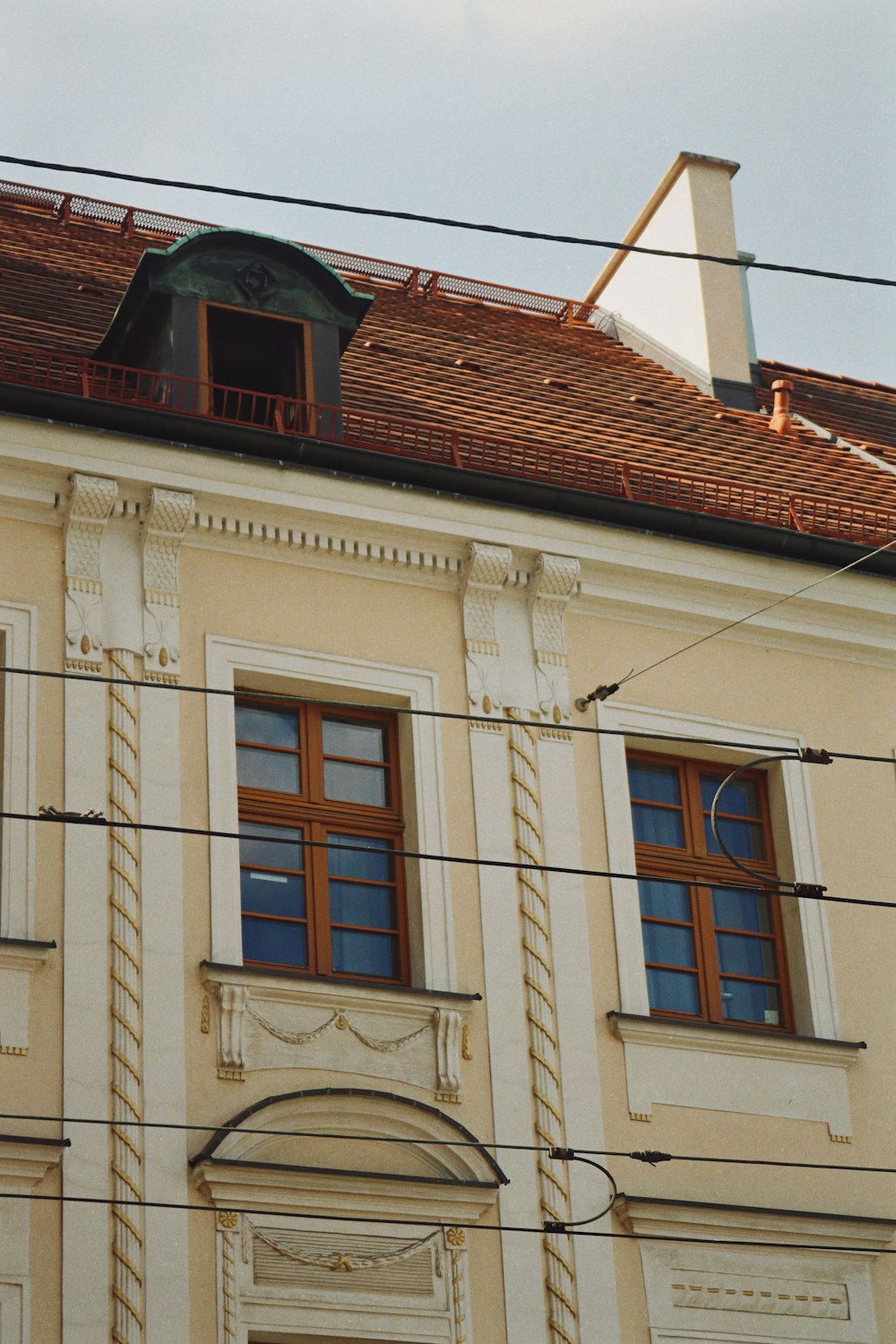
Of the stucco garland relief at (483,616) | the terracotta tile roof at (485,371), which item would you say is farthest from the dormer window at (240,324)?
the stucco garland relief at (483,616)

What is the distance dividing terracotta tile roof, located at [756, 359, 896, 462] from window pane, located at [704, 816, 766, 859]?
5.06 m

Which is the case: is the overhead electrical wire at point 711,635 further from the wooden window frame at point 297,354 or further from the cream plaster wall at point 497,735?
the wooden window frame at point 297,354

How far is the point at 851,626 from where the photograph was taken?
52.3 ft

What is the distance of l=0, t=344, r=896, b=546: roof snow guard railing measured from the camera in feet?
48.8

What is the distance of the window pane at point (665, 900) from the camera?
14664 millimetres

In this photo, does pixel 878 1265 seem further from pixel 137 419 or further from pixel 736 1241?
pixel 137 419

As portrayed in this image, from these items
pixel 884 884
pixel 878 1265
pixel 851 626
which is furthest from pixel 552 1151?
pixel 851 626

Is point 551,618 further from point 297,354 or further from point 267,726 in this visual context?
point 297,354

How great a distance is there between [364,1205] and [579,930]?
2.20 m

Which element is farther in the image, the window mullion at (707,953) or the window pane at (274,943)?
the window mullion at (707,953)

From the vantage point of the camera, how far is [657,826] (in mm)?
15039

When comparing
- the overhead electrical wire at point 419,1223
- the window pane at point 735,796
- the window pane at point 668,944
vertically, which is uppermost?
the window pane at point 735,796

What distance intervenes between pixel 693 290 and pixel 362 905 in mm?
8474

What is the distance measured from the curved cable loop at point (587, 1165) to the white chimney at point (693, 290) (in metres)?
8.31
